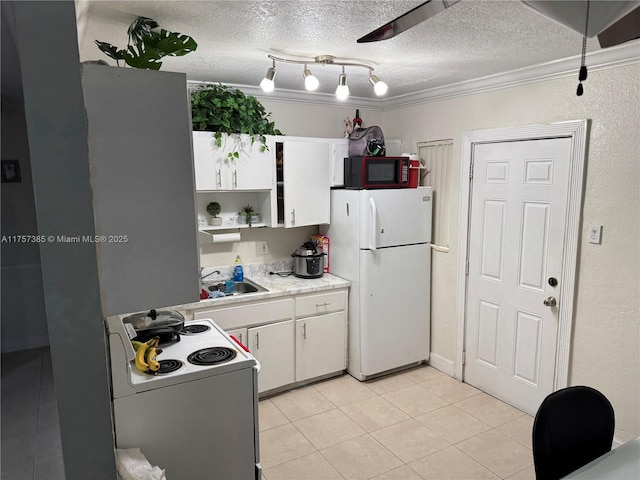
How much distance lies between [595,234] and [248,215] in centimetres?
249

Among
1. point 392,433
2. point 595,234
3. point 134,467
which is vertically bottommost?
point 392,433

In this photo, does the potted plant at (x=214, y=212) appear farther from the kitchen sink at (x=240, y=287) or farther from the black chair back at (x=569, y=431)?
the black chair back at (x=569, y=431)

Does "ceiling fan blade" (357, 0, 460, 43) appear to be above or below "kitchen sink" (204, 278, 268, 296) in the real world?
above

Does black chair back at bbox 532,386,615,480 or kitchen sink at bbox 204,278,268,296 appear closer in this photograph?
black chair back at bbox 532,386,615,480

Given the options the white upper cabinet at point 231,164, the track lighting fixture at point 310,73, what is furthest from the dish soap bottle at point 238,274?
the track lighting fixture at point 310,73

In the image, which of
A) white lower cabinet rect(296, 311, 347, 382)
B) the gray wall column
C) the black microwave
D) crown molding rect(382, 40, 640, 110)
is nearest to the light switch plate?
crown molding rect(382, 40, 640, 110)

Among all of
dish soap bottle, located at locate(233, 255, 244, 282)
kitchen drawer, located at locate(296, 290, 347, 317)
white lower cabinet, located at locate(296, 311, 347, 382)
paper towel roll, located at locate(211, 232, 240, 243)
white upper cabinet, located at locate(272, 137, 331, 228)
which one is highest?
white upper cabinet, located at locate(272, 137, 331, 228)

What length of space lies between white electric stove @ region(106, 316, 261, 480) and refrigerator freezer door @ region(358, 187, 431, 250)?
1.70 m

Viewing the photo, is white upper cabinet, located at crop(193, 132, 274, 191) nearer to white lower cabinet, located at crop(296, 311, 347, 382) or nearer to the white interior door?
white lower cabinet, located at crop(296, 311, 347, 382)

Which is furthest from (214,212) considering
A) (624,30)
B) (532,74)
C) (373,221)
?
(624,30)

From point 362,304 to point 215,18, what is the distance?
2.40 metres

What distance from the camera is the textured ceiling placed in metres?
1.86

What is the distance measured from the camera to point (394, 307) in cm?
379

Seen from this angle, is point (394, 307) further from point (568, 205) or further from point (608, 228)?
point (608, 228)
